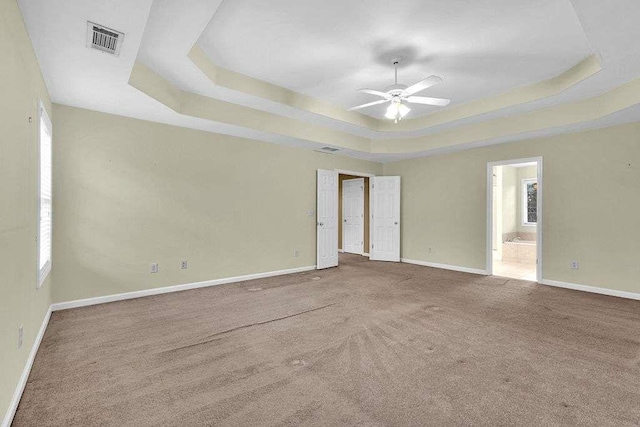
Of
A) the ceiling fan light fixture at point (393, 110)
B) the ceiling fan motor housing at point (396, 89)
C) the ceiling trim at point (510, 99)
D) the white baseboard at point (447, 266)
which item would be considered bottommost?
the white baseboard at point (447, 266)

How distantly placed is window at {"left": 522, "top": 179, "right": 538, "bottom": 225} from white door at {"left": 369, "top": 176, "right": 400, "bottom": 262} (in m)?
4.18

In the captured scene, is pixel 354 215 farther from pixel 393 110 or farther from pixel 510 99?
pixel 393 110

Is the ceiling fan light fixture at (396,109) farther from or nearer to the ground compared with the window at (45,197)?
farther from the ground

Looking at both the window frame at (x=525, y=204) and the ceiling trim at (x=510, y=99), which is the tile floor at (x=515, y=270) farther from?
the ceiling trim at (x=510, y=99)

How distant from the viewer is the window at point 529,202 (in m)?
8.56

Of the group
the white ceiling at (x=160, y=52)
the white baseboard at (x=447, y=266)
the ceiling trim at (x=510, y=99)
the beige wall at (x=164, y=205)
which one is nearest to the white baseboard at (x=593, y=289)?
the white baseboard at (x=447, y=266)

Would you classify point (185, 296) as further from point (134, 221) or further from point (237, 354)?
point (237, 354)

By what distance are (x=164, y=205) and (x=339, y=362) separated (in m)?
3.49

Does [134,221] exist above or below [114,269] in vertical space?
above

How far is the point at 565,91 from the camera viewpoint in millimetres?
3906

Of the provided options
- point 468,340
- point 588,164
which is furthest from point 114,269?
point 588,164

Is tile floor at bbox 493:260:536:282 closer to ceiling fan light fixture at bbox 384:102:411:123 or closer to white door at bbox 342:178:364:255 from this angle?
white door at bbox 342:178:364:255

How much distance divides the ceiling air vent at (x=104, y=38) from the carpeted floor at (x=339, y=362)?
2.62 m

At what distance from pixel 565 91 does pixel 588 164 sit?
155 cm
